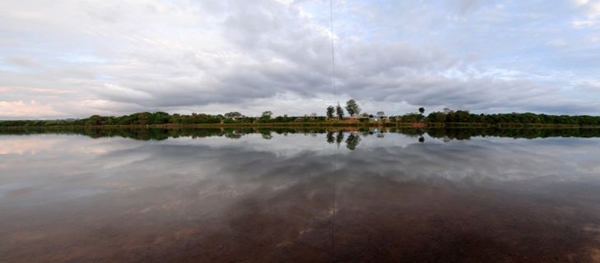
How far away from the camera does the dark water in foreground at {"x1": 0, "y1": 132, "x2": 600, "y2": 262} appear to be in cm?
762

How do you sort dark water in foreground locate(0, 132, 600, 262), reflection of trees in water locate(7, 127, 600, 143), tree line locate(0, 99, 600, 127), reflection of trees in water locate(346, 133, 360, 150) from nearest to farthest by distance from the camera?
dark water in foreground locate(0, 132, 600, 262) → reflection of trees in water locate(346, 133, 360, 150) → reflection of trees in water locate(7, 127, 600, 143) → tree line locate(0, 99, 600, 127)

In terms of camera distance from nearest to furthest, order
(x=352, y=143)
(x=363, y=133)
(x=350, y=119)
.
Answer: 1. (x=352, y=143)
2. (x=363, y=133)
3. (x=350, y=119)

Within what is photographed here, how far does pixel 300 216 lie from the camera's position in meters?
10.4

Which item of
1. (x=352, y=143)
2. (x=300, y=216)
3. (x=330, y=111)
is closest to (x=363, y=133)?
(x=352, y=143)

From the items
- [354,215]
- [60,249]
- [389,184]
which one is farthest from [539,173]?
[60,249]

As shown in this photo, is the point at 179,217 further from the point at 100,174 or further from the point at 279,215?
the point at 100,174

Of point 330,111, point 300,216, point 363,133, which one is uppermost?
point 330,111

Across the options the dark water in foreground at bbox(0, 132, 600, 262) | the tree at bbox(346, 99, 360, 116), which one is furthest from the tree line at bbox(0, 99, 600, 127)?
the dark water in foreground at bbox(0, 132, 600, 262)

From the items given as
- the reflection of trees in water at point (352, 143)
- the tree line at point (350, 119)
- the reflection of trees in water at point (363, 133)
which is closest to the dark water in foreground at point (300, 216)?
the reflection of trees in water at point (352, 143)

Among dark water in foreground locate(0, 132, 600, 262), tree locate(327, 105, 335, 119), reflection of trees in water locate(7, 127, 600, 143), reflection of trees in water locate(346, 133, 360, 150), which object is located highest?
tree locate(327, 105, 335, 119)

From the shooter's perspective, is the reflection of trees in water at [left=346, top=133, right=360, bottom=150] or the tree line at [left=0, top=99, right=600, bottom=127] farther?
the tree line at [left=0, top=99, right=600, bottom=127]

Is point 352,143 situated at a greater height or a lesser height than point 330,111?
lesser

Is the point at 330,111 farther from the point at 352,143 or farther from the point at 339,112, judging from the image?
the point at 352,143

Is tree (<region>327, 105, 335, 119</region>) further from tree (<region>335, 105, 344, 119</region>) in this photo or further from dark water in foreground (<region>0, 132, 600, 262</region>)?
dark water in foreground (<region>0, 132, 600, 262</region>)
